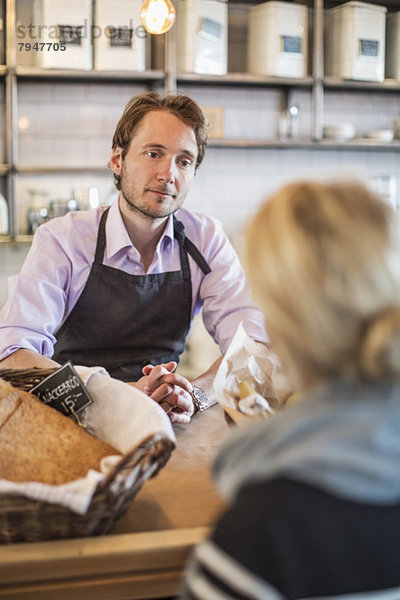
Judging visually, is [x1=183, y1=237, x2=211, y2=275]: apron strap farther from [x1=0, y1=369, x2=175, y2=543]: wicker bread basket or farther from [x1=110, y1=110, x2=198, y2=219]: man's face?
[x1=0, y1=369, x2=175, y2=543]: wicker bread basket

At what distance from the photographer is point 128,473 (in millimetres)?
994

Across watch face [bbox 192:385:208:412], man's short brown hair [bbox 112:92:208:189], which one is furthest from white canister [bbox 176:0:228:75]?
watch face [bbox 192:385:208:412]

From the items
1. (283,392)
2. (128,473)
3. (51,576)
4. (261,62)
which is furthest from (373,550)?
(261,62)

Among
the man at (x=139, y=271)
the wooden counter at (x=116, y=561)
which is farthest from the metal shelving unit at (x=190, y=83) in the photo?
the wooden counter at (x=116, y=561)

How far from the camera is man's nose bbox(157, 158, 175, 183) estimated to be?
7.49 feet

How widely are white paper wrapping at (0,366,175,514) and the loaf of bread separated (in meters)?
0.04

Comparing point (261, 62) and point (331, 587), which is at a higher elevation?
point (261, 62)

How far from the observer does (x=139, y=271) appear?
89.4 inches

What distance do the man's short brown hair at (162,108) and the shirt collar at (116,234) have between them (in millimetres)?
255

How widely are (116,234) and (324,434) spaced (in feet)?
5.22

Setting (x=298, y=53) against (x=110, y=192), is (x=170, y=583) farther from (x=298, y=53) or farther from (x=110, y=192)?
(x=298, y=53)

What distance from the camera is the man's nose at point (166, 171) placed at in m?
2.28

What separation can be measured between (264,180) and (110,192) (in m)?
1.03

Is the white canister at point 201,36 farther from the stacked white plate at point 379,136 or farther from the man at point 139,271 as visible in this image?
the man at point 139,271
